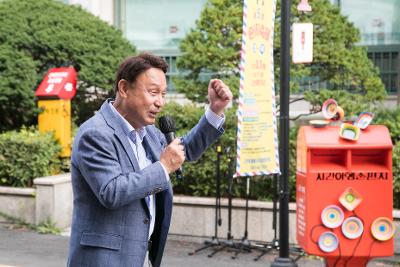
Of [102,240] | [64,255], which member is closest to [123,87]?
[102,240]

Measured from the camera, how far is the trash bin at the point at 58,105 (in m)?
10.4

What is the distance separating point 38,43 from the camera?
11.4 m

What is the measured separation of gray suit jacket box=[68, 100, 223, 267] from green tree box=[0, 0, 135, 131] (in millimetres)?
8190

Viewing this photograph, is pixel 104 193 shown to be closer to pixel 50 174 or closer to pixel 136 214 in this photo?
pixel 136 214

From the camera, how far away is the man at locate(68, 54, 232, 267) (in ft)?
9.16

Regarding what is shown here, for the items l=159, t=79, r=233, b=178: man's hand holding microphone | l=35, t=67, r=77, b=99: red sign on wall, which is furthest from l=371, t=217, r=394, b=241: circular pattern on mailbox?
l=35, t=67, r=77, b=99: red sign on wall

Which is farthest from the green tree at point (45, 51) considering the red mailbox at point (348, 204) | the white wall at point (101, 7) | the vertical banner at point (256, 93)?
the red mailbox at point (348, 204)

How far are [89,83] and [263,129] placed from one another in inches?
209

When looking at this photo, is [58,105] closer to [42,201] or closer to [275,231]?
[42,201]

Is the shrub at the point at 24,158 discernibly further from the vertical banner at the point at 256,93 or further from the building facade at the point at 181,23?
the building facade at the point at 181,23

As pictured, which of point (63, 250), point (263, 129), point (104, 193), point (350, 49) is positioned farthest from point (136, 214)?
point (350, 49)

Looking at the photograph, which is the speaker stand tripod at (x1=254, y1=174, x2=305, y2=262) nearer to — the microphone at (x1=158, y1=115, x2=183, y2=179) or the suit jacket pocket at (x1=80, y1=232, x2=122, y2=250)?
the microphone at (x1=158, y1=115, x2=183, y2=179)

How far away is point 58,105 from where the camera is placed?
10.6 meters

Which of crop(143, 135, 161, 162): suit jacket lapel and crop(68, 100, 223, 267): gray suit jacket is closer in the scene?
crop(68, 100, 223, 267): gray suit jacket
